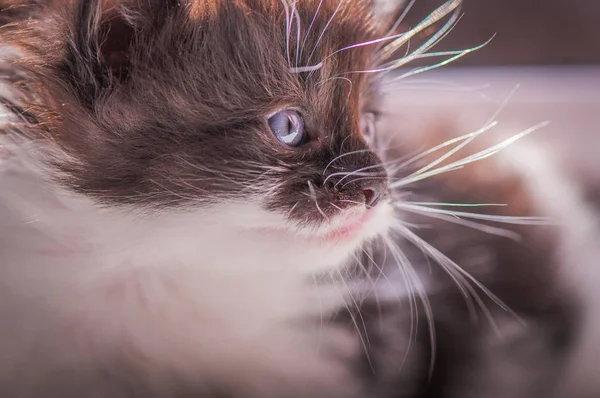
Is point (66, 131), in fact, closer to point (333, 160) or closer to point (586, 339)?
point (333, 160)

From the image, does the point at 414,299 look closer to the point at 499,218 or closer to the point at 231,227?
the point at 499,218

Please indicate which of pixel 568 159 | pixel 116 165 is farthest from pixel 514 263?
pixel 116 165

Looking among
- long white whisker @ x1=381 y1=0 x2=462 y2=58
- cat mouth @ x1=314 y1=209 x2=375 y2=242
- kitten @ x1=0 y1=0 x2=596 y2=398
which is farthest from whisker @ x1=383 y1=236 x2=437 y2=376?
long white whisker @ x1=381 y1=0 x2=462 y2=58

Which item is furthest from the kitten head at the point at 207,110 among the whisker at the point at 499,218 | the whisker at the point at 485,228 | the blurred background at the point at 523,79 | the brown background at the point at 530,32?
the brown background at the point at 530,32

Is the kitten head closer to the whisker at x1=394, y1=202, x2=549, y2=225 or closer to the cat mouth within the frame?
the cat mouth

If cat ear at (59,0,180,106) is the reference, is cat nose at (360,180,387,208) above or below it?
below

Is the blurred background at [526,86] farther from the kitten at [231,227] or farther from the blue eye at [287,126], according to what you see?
the blue eye at [287,126]

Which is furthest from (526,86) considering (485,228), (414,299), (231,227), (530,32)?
(231,227)
